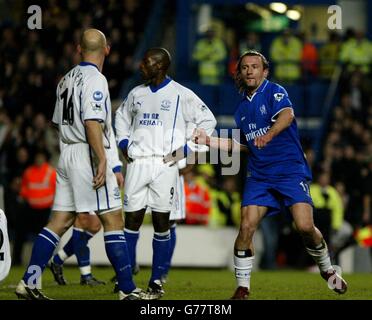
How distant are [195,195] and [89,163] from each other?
7.41 metres

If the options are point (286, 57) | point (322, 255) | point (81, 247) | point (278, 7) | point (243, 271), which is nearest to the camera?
point (243, 271)

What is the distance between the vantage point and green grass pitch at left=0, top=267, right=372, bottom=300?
934 cm

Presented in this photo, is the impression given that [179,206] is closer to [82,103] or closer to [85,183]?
[85,183]

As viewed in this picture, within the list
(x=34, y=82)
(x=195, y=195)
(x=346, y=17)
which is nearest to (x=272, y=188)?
(x=195, y=195)

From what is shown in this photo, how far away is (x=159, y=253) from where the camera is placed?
9.51m

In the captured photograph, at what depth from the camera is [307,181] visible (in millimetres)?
9047

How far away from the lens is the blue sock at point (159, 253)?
30.8 ft

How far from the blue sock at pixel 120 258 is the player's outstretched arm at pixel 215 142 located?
48.2 inches

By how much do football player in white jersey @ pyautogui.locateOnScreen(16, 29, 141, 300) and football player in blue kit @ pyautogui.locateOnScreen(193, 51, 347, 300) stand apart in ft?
3.50

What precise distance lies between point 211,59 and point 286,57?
1.35 metres

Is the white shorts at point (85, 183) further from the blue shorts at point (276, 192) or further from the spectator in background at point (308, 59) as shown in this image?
the spectator in background at point (308, 59)

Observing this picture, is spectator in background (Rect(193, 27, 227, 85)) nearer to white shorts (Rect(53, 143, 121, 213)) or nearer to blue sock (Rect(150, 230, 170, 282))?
blue sock (Rect(150, 230, 170, 282))

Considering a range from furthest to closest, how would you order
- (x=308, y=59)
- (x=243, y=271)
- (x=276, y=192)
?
(x=308, y=59), (x=276, y=192), (x=243, y=271)

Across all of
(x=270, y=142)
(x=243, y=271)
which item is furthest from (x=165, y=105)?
(x=243, y=271)
